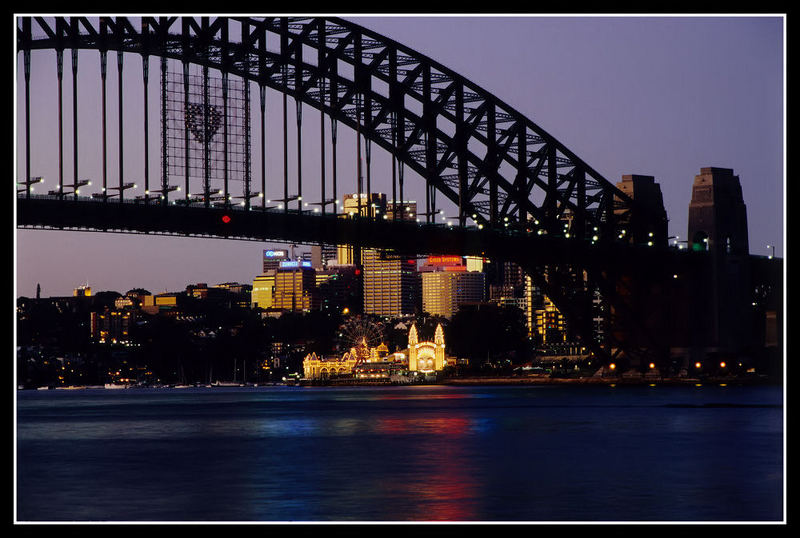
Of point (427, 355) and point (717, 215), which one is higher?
point (717, 215)

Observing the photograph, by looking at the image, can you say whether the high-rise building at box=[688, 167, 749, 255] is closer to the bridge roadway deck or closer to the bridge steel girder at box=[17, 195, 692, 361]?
the bridge steel girder at box=[17, 195, 692, 361]

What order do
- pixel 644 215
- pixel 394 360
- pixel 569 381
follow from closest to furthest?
pixel 644 215 → pixel 569 381 → pixel 394 360

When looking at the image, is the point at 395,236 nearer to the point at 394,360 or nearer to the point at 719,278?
the point at 719,278

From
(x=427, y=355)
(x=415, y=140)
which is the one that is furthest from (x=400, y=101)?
(x=427, y=355)

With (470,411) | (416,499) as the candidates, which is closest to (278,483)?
(416,499)

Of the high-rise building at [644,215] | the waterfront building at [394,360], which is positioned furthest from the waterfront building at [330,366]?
the high-rise building at [644,215]

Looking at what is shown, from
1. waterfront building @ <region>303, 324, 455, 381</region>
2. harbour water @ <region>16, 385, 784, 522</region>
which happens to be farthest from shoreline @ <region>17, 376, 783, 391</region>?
harbour water @ <region>16, 385, 784, 522</region>

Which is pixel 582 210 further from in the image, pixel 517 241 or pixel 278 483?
pixel 278 483
